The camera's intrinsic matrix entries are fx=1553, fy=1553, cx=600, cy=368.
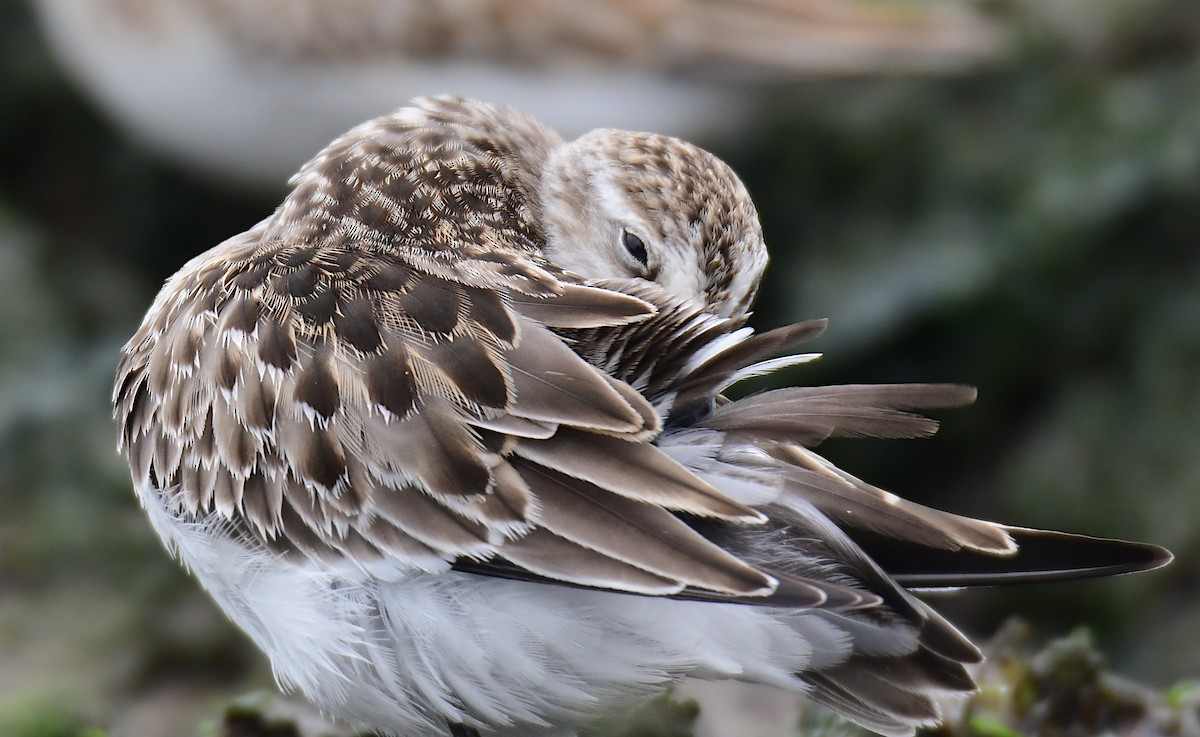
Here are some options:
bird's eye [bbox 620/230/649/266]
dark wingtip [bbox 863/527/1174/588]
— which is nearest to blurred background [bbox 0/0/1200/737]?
bird's eye [bbox 620/230/649/266]

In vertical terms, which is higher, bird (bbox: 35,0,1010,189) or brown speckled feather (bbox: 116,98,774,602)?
bird (bbox: 35,0,1010,189)

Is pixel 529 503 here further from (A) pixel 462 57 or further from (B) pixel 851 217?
(B) pixel 851 217

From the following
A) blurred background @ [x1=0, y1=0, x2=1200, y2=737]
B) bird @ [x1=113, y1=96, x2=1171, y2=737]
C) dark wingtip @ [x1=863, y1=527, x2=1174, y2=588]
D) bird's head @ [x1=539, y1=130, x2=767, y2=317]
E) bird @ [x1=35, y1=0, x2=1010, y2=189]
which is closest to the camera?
bird @ [x1=113, y1=96, x2=1171, y2=737]

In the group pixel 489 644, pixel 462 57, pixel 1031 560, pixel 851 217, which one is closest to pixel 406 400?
pixel 489 644

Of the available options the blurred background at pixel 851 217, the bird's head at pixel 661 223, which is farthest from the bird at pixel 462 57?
the bird's head at pixel 661 223

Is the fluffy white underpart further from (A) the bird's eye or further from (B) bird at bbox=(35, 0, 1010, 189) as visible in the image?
(B) bird at bbox=(35, 0, 1010, 189)

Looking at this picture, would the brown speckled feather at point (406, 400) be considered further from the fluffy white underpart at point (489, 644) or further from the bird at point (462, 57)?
the bird at point (462, 57)
